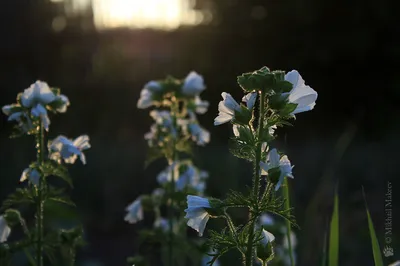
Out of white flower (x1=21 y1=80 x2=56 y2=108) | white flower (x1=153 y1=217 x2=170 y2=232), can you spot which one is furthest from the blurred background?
white flower (x1=21 y1=80 x2=56 y2=108)

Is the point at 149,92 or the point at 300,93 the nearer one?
the point at 300,93

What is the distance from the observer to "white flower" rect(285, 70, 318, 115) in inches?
66.6

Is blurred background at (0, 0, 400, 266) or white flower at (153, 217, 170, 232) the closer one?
white flower at (153, 217, 170, 232)

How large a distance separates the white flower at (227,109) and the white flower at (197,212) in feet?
0.69

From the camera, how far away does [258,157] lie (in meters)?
1.64

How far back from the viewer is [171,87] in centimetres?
339

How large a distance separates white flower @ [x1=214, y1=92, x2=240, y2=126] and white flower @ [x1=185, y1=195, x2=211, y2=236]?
21 cm

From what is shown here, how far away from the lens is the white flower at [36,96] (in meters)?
2.45

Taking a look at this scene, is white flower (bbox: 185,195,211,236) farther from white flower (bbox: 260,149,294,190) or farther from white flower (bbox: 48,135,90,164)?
white flower (bbox: 48,135,90,164)

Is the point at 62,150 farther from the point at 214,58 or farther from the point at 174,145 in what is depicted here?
the point at 214,58

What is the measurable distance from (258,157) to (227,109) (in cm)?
16

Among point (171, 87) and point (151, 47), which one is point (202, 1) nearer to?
point (151, 47)

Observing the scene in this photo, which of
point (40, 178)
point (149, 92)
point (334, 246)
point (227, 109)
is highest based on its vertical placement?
point (149, 92)

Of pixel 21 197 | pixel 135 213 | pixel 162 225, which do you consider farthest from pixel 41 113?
pixel 162 225
